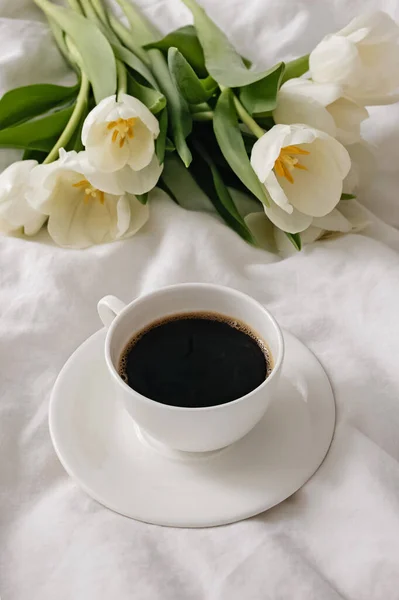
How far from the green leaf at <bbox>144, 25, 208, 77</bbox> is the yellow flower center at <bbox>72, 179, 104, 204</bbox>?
8.8 inches

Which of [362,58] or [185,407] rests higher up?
[362,58]

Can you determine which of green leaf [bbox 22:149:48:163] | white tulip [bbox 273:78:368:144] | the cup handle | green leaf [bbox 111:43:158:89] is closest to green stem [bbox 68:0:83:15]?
green leaf [bbox 111:43:158:89]

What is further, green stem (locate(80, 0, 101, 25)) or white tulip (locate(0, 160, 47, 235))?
green stem (locate(80, 0, 101, 25))

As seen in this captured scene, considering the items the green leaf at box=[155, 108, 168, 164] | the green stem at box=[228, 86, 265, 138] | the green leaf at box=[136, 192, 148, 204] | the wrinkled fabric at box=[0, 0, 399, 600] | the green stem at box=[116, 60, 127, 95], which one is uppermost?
the green stem at box=[116, 60, 127, 95]

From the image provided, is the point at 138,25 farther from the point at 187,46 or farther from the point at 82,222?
the point at 82,222

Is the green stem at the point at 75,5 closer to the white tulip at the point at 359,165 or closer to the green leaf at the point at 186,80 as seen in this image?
the green leaf at the point at 186,80

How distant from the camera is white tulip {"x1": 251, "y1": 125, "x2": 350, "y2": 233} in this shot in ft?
2.18

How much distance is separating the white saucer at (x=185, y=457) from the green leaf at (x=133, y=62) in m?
0.39

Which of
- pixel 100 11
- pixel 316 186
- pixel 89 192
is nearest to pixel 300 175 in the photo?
pixel 316 186

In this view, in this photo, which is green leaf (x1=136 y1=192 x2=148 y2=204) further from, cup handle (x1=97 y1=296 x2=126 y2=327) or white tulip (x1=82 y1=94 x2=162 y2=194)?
cup handle (x1=97 y1=296 x2=126 y2=327)

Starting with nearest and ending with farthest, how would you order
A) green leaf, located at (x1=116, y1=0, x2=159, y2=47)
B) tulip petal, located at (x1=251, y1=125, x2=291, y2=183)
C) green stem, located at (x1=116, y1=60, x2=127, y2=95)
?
tulip petal, located at (x1=251, y1=125, x2=291, y2=183), green stem, located at (x1=116, y1=60, x2=127, y2=95), green leaf, located at (x1=116, y1=0, x2=159, y2=47)

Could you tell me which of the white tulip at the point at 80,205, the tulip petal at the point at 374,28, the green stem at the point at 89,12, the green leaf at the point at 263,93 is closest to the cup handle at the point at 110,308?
the white tulip at the point at 80,205

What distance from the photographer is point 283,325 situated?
0.66m

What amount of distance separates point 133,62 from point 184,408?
52cm
